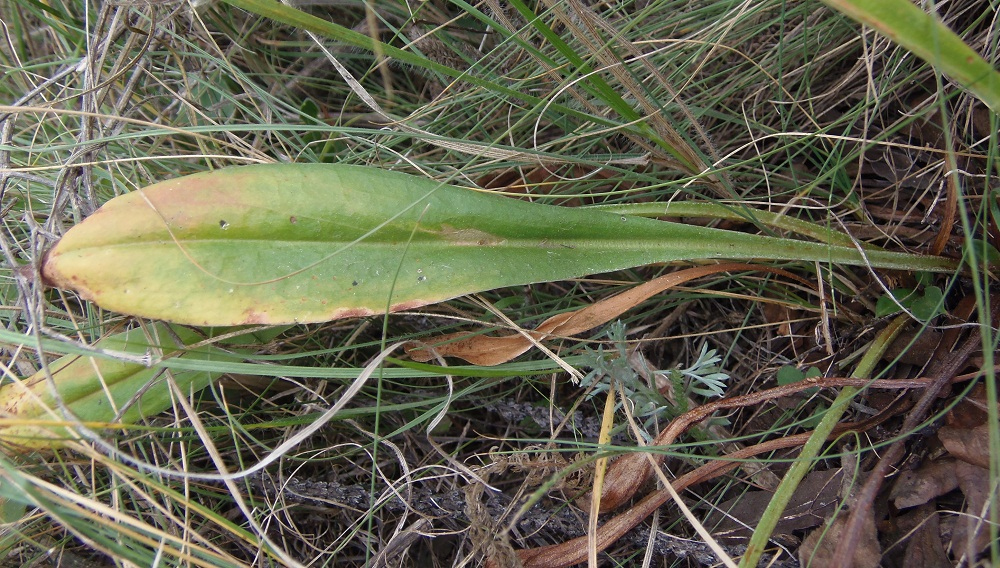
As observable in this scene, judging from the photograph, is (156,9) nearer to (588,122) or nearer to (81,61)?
(81,61)

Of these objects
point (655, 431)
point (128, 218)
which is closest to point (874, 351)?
point (655, 431)

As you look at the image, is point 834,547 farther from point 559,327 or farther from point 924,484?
point 559,327

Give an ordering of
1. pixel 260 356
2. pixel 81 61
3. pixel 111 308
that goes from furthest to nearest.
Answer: pixel 81 61 → pixel 260 356 → pixel 111 308

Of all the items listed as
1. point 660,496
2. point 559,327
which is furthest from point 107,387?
point 660,496

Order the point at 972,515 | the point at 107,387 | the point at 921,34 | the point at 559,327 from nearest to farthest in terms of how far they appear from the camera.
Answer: the point at 921,34 < the point at 972,515 < the point at 107,387 < the point at 559,327

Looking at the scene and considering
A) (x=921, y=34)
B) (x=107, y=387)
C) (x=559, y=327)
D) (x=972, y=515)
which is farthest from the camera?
(x=559, y=327)

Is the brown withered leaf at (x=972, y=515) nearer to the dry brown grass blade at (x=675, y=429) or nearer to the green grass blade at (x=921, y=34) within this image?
the dry brown grass blade at (x=675, y=429)

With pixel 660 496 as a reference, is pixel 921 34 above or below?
above
